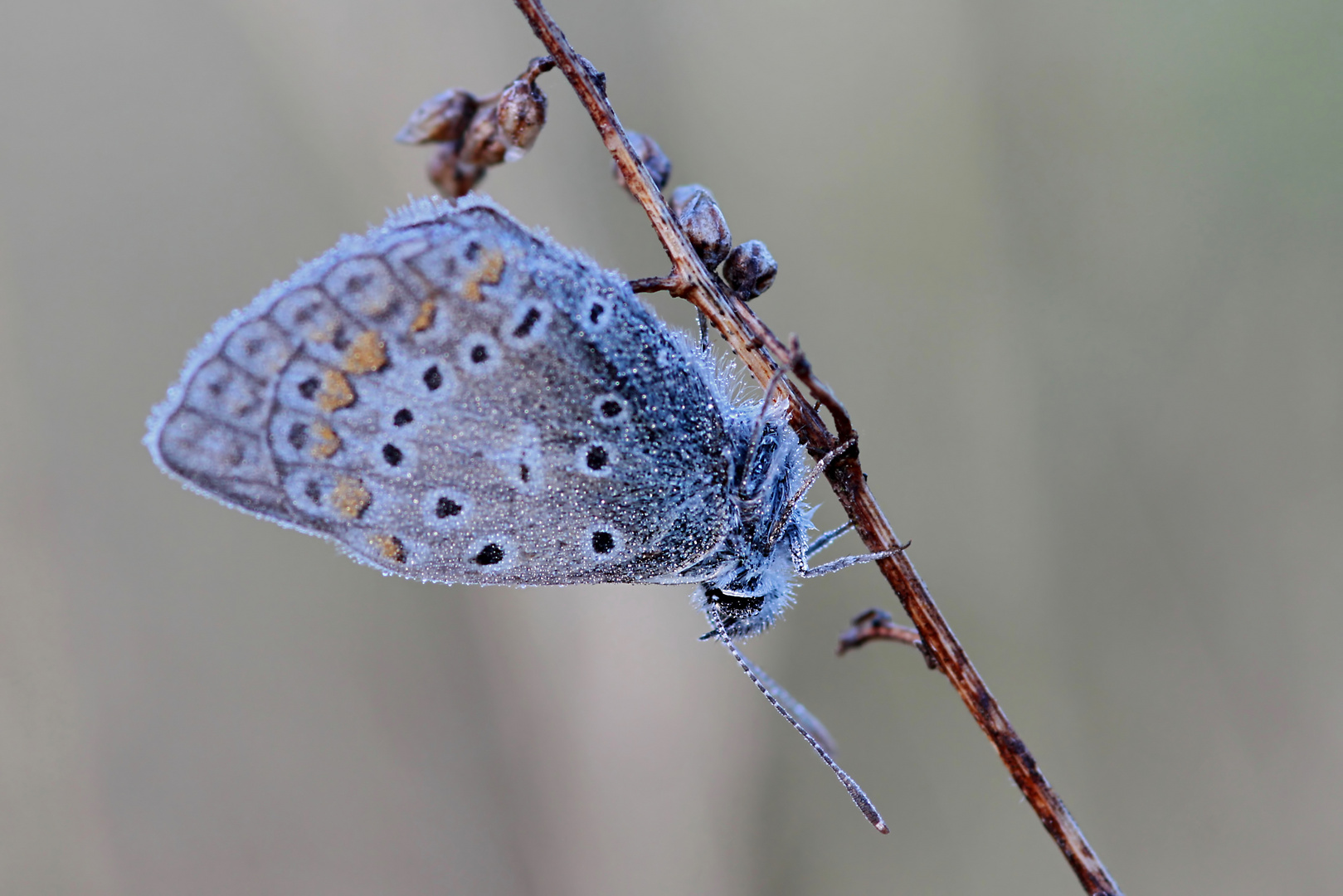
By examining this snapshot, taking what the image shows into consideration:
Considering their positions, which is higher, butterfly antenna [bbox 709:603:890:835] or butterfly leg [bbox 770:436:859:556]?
butterfly leg [bbox 770:436:859:556]

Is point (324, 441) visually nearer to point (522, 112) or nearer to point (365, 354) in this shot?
point (365, 354)

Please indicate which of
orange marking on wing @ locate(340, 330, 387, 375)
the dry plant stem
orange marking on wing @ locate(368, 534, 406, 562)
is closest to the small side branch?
the dry plant stem

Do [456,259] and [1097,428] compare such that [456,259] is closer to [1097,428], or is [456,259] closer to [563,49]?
[563,49]

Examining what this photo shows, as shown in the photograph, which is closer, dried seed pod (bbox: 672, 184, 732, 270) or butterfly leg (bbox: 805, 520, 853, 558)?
dried seed pod (bbox: 672, 184, 732, 270)

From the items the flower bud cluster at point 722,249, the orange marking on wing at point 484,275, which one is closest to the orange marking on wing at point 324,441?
the orange marking on wing at point 484,275

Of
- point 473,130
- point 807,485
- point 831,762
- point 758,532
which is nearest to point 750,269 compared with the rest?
point 807,485

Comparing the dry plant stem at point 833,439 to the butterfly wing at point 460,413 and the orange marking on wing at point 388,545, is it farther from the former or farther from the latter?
the orange marking on wing at point 388,545

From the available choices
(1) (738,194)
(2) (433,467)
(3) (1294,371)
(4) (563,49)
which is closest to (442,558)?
(2) (433,467)

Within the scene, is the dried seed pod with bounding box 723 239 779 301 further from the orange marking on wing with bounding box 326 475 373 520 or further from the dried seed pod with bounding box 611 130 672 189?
the orange marking on wing with bounding box 326 475 373 520
